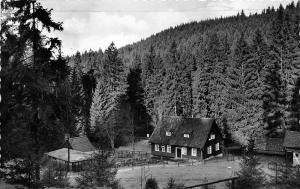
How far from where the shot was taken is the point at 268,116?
49531mm

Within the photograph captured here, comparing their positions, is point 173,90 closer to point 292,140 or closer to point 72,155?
point 72,155

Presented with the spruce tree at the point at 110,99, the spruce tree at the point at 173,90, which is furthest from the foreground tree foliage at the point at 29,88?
the spruce tree at the point at 173,90

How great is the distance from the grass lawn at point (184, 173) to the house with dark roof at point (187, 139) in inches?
143

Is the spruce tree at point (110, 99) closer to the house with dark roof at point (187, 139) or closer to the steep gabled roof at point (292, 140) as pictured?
the house with dark roof at point (187, 139)

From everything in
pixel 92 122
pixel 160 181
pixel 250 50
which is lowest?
pixel 160 181

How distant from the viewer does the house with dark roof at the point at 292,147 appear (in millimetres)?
41406

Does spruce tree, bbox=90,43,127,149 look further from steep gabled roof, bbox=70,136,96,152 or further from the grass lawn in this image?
the grass lawn

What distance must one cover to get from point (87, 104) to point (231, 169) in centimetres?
3875

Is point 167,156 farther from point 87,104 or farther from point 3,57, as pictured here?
point 3,57

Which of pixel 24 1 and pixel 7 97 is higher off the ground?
pixel 24 1

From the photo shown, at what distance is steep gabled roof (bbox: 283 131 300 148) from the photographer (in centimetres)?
4177

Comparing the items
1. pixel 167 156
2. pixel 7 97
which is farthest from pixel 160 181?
pixel 7 97

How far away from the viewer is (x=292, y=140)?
42531 mm

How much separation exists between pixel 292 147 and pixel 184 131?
52.8ft
